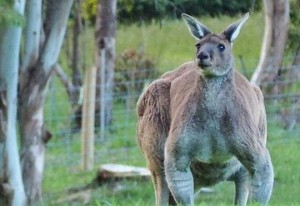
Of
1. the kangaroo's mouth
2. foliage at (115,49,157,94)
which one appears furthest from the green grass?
the kangaroo's mouth

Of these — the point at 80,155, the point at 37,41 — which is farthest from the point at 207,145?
the point at 80,155

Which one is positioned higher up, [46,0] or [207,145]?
[46,0]

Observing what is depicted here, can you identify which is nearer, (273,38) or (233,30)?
(233,30)

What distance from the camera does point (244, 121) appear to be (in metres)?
8.72

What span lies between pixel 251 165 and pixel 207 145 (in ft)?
1.20

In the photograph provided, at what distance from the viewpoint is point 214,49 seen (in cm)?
863

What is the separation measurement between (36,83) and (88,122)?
349 centimetres

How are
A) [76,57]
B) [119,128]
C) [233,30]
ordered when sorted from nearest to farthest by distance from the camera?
[233,30]
[119,128]
[76,57]

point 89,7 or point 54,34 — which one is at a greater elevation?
point 89,7

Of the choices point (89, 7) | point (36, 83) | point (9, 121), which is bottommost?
point (9, 121)

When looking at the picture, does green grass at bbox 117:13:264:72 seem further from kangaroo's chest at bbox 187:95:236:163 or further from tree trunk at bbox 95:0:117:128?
kangaroo's chest at bbox 187:95:236:163

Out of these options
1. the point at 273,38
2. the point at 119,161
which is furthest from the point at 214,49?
the point at 273,38

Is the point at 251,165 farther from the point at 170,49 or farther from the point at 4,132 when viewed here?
the point at 170,49

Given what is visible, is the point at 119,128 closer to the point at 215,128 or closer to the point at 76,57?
the point at 76,57
